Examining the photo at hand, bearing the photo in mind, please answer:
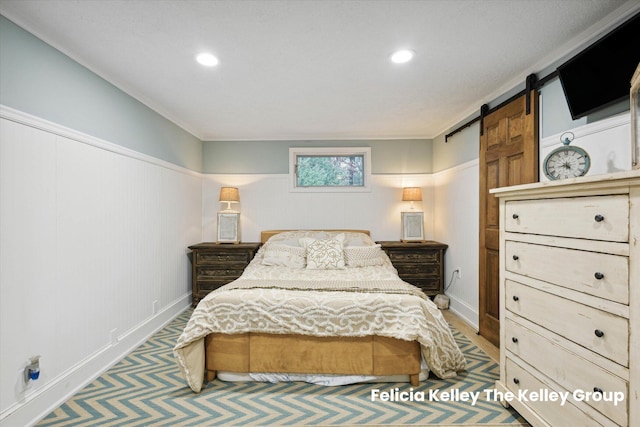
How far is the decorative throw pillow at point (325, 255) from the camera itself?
3.38 m

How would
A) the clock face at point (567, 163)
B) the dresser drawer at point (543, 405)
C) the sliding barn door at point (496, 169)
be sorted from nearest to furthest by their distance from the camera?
the dresser drawer at point (543, 405)
the clock face at point (567, 163)
the sliding barn door at point (496, 169)

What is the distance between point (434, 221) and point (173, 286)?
142 inches

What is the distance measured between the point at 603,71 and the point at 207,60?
2550mm

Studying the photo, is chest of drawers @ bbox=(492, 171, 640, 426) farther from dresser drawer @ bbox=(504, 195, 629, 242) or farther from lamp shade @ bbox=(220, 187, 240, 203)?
lamp shade @ bbox=(220, 187, 240, 203)

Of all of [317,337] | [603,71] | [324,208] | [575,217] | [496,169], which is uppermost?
[603,71]

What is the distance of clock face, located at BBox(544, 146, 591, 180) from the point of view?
183 centimetres

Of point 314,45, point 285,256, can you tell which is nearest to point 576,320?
point 314,45

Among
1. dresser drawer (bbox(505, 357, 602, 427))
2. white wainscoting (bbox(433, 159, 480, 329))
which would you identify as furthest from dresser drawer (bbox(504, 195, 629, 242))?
white wainscoting (bbox(433, 159, 480, 329))

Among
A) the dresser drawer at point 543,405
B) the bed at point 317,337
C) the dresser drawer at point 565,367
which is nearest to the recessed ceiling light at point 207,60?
the bed at point 317,337

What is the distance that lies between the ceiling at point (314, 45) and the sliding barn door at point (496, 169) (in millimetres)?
311

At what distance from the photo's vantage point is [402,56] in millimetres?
2227

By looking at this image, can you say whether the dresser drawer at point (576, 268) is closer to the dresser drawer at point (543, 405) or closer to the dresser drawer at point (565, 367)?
the dresser drawer at point (565, 367)

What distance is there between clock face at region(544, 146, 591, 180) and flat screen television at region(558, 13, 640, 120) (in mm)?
280

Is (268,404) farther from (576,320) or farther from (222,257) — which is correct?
(222,257)
